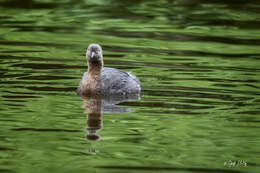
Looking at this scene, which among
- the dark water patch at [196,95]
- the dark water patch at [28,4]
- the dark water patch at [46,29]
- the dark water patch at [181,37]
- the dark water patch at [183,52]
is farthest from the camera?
the dark water patch at [28,4]

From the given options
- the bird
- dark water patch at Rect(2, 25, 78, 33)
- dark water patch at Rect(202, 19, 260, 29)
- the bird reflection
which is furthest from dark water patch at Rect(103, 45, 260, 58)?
the bird reflection

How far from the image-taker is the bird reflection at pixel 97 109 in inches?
406

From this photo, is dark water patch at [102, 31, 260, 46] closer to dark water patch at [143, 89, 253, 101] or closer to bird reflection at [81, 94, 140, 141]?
dark water patch at [143, 89, 253, 101]

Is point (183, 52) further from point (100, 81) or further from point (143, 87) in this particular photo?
point (100, 81)

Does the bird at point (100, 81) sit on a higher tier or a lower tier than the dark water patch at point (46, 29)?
lower

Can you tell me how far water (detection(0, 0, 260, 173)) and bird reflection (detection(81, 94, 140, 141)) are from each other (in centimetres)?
6

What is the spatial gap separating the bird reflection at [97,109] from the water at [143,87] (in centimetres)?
6

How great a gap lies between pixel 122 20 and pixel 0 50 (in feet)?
17.9

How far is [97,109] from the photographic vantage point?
11.7 m

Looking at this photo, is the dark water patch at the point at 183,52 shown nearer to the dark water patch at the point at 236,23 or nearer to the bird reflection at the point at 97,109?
the dark water patch at the point at 236,23

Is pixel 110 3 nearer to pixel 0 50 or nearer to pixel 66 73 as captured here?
pixel 0 50

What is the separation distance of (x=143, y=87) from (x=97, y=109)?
2.06 meters

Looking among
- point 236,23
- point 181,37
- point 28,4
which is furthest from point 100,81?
point 28,4

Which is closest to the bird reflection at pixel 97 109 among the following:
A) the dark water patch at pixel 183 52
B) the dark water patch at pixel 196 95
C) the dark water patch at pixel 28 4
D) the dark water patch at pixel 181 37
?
the dark water patch at pixel 196 95
